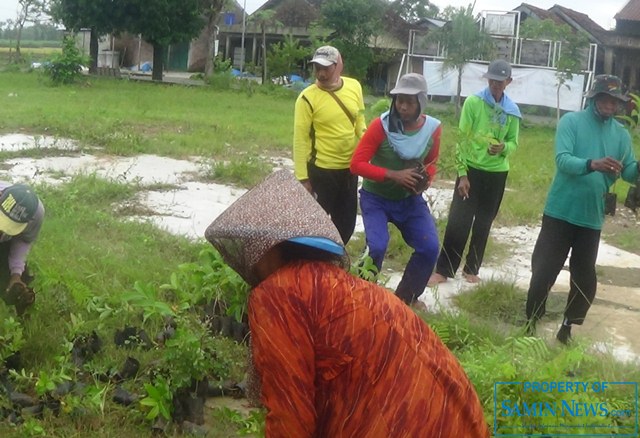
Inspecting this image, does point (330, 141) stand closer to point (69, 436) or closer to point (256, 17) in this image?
point (69, 436)

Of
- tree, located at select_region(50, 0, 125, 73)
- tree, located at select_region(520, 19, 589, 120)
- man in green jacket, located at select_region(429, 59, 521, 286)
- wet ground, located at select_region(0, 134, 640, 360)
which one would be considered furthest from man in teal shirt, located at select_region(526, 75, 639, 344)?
tree, located at select_region(50, 0, 125, 73)

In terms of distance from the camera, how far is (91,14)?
100 ft

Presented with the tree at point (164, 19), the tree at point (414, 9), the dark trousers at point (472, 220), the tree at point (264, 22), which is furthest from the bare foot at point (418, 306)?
the tree at point (414, 9)

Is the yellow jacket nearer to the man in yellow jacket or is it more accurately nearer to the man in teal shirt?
the man in yellow jacket

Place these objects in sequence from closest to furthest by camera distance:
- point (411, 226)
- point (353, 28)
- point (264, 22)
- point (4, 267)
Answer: point (4, 267) → point (411, 226) → point (353, 28) → point (264, 22)

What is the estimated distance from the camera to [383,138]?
532cm

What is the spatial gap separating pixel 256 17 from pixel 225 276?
3074cm

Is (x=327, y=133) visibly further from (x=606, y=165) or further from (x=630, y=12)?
(x=630, y=12)

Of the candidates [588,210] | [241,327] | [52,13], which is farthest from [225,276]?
[52,13]

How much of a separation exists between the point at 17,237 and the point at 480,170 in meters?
3.53

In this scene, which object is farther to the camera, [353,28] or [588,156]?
[353,28]

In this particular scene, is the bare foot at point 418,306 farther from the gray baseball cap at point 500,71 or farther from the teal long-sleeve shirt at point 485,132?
the gray baseball cap at point 500,71

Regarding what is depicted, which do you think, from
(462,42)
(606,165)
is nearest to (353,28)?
(462,42)

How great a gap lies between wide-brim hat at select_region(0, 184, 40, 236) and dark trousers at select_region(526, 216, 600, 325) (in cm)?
291
